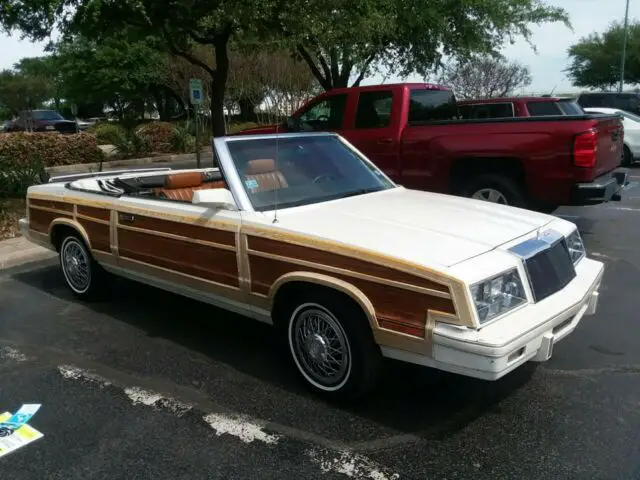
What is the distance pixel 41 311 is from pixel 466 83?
27.7 m

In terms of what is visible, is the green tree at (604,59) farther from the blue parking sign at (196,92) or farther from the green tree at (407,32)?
the blue parking sign at (196,92)

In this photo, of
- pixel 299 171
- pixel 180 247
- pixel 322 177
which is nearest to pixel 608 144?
pixel 322 177

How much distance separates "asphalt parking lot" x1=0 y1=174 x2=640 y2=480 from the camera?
310cm

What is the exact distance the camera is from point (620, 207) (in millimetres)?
9930

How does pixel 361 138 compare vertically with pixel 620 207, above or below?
above

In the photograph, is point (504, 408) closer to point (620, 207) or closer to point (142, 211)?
point (142, 211)

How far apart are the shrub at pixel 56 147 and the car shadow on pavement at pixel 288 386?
11.8 m

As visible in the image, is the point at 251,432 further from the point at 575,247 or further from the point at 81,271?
the point at 81,271

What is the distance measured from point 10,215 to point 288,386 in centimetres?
703

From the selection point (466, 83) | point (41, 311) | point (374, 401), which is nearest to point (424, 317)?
point (374, 401)

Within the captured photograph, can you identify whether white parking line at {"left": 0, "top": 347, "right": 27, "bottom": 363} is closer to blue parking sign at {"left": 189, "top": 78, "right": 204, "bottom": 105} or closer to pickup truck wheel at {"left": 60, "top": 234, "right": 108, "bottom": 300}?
pickup truck wheel at {"left": 60, "top": 234, "right": 108, "bottom": 300}

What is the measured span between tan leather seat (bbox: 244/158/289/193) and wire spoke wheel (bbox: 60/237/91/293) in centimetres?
212

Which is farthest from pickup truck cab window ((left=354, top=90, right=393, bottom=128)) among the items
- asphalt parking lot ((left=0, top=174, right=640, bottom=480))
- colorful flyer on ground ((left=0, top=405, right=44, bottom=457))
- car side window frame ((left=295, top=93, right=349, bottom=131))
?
colorful flyer on ground ((left=0, top=405, right=44, bottom=457))

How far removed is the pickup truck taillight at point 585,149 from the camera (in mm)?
6625
